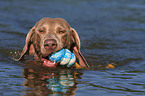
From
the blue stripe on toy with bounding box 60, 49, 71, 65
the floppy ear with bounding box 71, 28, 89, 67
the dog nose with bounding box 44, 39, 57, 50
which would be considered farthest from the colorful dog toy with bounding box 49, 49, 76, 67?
the floppy ear with bounding box 71, 28, 89, 67

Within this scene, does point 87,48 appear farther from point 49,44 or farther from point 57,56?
point 49,44

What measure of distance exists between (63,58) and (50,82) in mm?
1026

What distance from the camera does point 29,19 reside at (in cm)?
1310

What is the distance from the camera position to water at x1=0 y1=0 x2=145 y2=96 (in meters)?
5.56

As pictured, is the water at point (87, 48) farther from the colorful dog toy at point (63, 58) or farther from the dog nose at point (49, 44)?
the dog nose at point (49, 44)

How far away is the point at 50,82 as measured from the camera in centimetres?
582

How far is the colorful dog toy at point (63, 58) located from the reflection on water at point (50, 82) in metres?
0.19

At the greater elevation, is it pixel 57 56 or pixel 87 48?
pixel 87 48

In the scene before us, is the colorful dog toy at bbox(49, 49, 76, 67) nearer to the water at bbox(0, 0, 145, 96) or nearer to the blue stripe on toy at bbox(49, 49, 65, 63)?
the blue stripe on toy at bbox(49, 49, 65, 63)

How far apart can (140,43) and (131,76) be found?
13.3 feet

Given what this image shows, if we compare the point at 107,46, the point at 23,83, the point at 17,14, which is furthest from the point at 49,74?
the point at 17,14

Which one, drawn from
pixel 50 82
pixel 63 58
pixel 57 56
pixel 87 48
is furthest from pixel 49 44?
pixel 87 48

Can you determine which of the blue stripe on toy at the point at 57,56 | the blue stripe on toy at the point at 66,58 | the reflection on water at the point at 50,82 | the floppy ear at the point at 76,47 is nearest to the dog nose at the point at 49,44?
the blue stripe on toy at the point at 57,56

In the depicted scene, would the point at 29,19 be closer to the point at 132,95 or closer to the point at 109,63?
the point at 109,63
